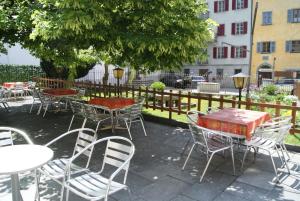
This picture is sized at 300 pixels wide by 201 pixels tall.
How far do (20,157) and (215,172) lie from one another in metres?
3.09

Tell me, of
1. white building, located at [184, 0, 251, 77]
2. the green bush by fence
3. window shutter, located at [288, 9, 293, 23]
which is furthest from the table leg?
window shutter, located at [288, 9, 293, 23]

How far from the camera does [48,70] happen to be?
18.5m

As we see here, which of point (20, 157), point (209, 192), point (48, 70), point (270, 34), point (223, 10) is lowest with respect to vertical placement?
point (209, 192)

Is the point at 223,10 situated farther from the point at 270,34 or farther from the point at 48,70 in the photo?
the point at 48,70

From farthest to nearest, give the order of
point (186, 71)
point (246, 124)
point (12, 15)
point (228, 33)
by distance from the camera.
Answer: point (186, 71), point (228, 33), point (12, 15), point (246, 124)

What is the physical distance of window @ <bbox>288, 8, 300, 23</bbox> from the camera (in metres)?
30.8

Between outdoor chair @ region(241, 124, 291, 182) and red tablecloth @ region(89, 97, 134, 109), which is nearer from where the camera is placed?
outdoor chair @ region(241, 124, 291, 182)

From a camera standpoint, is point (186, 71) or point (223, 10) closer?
point (223, 10)

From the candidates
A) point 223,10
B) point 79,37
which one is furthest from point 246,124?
point 223,10

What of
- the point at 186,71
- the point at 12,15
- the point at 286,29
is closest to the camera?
the point at 12,15

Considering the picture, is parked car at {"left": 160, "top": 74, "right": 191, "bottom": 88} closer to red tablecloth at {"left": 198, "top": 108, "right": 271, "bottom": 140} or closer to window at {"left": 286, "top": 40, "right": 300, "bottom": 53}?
window at {"left": 286, "top": 40, "right": 300, "bottom": 53}

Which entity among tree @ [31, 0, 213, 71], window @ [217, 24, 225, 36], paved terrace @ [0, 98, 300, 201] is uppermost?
window @ [217, 24, 225, 36]

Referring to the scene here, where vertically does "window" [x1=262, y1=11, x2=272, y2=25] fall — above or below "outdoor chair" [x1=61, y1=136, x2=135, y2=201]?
above

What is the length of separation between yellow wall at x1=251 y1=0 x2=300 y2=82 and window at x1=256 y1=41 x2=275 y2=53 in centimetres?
36
